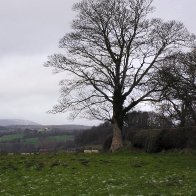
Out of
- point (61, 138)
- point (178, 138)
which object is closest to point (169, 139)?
point (178, 138)

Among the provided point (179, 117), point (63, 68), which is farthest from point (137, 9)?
point (179, 117)

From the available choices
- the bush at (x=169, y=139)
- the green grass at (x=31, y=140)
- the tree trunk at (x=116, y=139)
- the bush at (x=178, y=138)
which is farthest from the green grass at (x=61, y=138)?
the bush at (x=178, y=138)

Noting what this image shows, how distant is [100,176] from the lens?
25734 mm

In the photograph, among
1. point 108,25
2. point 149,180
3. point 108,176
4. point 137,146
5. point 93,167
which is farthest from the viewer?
point 108,25

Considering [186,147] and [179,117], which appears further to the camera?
[179,117]

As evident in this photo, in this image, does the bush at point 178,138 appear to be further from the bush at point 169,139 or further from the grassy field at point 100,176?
the grassy field at point 100,176

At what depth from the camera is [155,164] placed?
102 feet

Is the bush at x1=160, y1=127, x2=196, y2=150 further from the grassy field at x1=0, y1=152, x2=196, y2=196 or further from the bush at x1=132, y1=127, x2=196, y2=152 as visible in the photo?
the grassy field at x1=0, y1=152, x2=196, y2=196

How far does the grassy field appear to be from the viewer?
2066 centimetres

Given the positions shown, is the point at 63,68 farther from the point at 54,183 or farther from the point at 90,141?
the point at 90,141

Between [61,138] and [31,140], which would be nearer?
[31,140]

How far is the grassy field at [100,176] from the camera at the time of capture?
67.8 ft

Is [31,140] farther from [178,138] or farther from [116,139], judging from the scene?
[178,138]

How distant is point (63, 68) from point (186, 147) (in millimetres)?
17102
